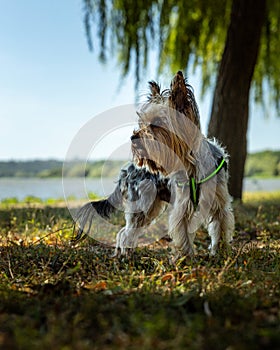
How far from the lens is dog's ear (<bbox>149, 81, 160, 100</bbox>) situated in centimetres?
462

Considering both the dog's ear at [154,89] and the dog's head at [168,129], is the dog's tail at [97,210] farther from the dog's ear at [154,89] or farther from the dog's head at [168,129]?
the dog's ear at [154,89]

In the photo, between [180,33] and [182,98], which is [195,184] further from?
[180,33]

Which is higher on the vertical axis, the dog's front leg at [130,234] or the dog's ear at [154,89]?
the dog's ear at [154,89]

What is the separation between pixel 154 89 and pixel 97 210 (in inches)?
64.3

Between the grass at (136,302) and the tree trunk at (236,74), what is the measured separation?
14.3ft

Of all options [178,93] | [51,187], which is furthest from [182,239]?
[51,187]

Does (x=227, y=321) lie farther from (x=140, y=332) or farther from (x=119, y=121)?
(x=119, y=121)

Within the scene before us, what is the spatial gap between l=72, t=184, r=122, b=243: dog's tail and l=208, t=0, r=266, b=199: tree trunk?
3652 mm

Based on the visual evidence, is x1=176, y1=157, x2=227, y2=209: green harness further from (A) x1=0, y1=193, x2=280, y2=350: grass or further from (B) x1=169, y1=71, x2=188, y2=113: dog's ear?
(B) x1=169, y1=71, x2=188, y2=113: dog's ear

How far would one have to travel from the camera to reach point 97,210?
5.45 metres

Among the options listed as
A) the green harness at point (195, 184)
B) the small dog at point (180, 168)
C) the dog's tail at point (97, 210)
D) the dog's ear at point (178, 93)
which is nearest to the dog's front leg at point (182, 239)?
the small dog at point (180, 168)

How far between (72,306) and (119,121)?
2.90 m

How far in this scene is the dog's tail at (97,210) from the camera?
5.36 meters

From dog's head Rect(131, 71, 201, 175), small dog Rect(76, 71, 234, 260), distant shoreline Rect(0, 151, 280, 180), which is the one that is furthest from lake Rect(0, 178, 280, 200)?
dog's head Rect(131, 71, 201, 175)
